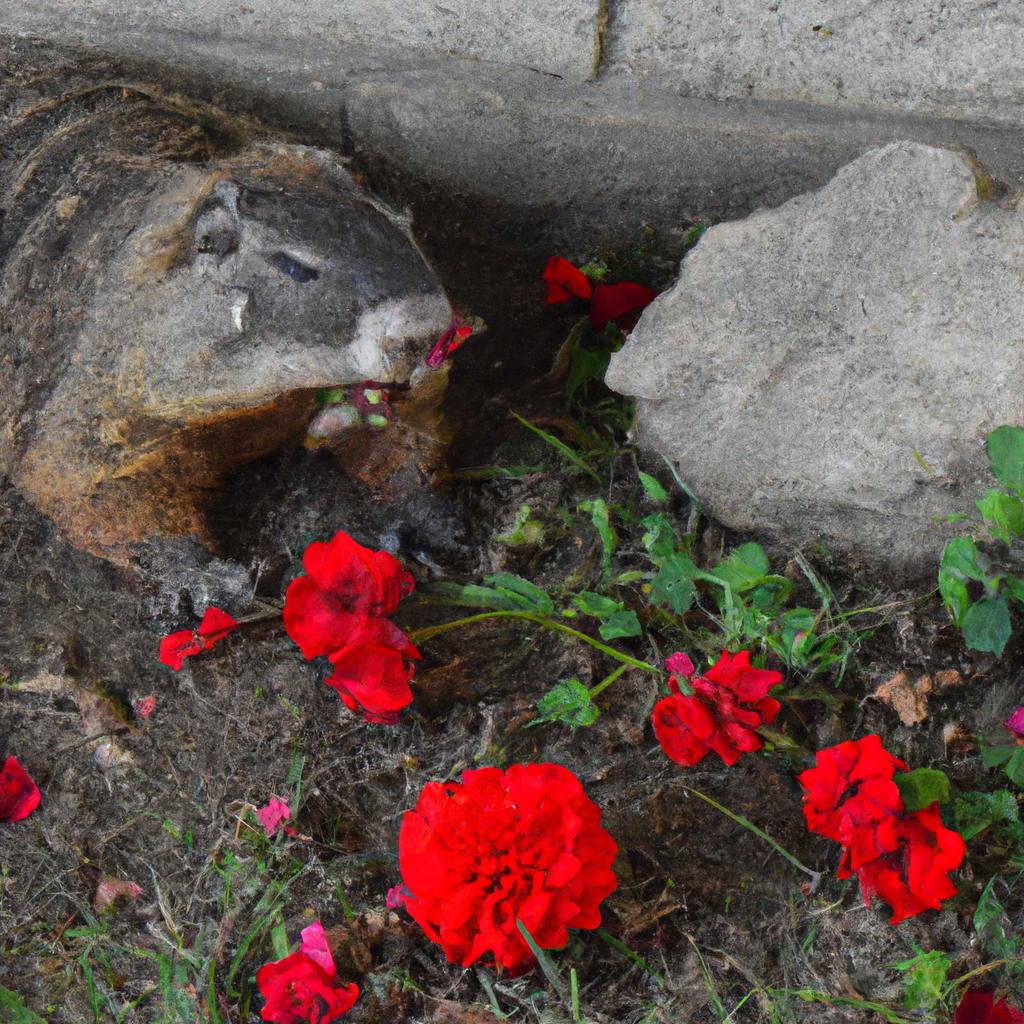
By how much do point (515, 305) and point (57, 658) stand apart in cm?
116

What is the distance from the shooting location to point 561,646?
6.43 feet

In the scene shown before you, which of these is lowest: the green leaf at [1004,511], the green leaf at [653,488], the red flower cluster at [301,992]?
the red flower cluster at [301,992]

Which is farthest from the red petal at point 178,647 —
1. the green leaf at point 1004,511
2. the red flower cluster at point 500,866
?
the green leaf at point 1004,511

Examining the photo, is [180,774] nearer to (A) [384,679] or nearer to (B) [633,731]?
(A) [384,679]

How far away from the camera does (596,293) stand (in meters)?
2.10

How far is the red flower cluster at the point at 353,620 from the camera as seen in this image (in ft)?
5.46

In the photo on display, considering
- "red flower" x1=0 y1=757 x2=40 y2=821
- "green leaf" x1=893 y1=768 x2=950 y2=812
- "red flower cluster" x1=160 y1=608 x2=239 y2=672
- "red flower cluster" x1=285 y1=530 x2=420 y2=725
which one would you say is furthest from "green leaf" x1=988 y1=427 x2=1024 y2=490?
"red flower" x1=0 y1=757 x2=40 y2=821

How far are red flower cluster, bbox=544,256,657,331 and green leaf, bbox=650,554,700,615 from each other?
0.56m

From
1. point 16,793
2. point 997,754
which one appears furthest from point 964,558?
point 16,793

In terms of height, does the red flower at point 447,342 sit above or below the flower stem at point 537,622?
above

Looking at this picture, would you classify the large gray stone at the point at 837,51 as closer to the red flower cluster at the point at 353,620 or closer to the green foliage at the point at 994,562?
the green foliage at the point at 994,562

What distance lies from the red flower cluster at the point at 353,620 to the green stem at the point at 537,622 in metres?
0.12

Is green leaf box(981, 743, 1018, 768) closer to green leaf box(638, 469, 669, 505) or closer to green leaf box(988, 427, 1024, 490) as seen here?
green leaf box(988, 427, 1024, 490)

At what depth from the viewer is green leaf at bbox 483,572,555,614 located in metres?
1.88
